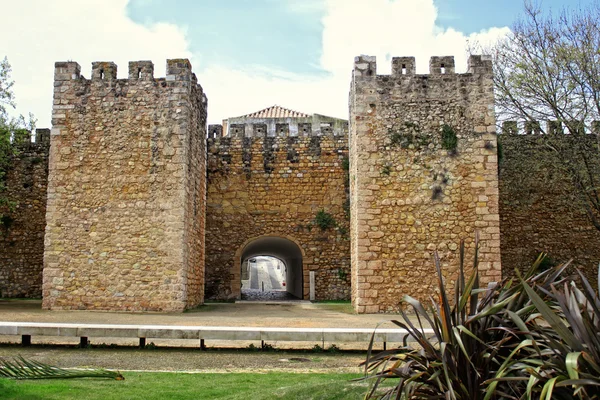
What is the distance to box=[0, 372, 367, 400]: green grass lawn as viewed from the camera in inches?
191

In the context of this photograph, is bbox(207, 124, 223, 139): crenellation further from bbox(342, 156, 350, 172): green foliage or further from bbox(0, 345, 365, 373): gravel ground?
bbox(0, 345, 365, 373): gravel ground

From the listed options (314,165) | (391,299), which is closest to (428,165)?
(391,299)

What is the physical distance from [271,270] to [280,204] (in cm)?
3032

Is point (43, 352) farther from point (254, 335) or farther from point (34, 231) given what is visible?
point (34, 231)

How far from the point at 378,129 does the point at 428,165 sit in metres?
1.40

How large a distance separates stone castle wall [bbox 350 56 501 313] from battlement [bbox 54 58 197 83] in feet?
13.4

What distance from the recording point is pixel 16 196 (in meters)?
19.3

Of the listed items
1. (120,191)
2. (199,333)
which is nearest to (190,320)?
(199,333)

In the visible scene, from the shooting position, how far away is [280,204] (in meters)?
18.8

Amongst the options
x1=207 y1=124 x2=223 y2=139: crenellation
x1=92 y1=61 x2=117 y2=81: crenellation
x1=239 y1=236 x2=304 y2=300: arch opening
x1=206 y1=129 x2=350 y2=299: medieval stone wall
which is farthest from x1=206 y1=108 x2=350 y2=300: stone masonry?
x1=92 y1=61 x2=117 y2=81: crenellation

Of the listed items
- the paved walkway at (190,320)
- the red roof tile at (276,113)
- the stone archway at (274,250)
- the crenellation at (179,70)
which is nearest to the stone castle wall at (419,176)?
the paved walkway at (190,320)

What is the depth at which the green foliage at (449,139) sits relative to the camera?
1356 centimetres

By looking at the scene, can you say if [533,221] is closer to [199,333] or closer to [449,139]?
[449,139]

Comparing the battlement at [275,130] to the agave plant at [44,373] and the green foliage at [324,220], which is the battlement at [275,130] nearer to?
the green foliage at [324,220]
